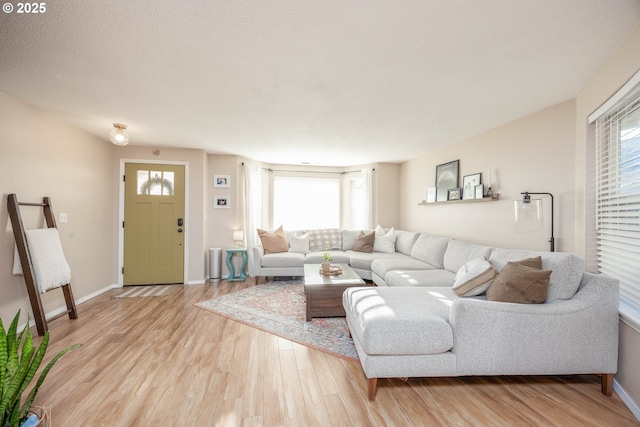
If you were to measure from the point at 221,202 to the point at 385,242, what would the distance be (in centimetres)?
315

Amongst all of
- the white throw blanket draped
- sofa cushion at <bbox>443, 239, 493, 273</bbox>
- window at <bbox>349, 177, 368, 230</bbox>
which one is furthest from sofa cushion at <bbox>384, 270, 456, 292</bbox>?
the white throw blanket draped

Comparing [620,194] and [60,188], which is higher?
[60,188]

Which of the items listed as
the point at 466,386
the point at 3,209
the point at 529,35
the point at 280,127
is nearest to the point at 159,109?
the point at 280,127

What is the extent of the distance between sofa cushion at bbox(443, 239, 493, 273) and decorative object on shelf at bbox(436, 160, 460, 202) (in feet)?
3.10

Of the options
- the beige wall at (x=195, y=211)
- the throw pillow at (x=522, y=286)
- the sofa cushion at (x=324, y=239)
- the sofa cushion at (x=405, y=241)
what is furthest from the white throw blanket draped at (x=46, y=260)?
the sofa cushion at (x=405, y=241)

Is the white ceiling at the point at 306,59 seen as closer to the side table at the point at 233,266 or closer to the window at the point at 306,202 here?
the side table at the point at 233,266

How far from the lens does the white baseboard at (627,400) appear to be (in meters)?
1.54

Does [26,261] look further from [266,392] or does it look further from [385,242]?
[385,242]

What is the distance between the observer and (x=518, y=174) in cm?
297

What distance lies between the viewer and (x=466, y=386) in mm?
1811

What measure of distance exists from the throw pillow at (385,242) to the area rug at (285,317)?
Answer: 169 cm

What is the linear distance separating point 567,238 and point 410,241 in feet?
7.16

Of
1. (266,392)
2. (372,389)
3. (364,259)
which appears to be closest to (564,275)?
(372,389)

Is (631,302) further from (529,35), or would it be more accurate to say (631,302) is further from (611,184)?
(529,35)
